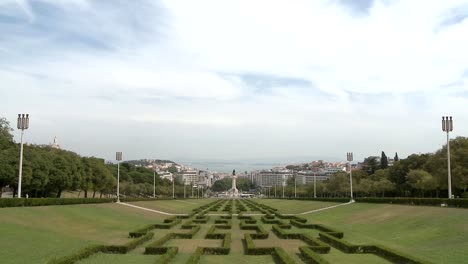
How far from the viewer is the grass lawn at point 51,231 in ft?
58.1

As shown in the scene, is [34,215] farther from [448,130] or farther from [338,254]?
[448,130]

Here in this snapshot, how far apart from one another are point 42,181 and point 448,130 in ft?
133

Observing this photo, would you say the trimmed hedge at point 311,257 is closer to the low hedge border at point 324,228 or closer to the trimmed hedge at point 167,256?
the trimmed hedge at point 167,256

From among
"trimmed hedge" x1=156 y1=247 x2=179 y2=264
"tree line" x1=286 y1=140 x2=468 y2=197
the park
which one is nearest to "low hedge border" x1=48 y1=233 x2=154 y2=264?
the park

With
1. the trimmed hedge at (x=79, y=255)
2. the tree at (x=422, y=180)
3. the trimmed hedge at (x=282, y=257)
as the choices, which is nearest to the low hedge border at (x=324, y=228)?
the trimmed hedge at (x=282, y=257)

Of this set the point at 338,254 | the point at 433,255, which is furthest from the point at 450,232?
the point at 338,254

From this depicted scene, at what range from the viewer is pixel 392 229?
1107 inches

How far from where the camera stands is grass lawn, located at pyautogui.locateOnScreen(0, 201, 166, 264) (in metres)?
17.7

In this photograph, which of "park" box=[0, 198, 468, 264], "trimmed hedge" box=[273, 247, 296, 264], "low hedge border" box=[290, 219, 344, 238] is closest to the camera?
"trimmed hedge" box=[273, 247, 296, 264]

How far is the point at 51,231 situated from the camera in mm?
23516

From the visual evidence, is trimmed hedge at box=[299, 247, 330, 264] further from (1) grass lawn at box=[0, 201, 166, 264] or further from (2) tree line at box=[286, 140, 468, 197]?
(2) tree line at box=[286, 140, 468, 197]

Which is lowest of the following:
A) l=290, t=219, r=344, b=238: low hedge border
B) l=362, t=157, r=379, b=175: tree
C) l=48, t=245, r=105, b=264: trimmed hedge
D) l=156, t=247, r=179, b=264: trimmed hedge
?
l=290, t=219, r=344, b=238: low hedge border

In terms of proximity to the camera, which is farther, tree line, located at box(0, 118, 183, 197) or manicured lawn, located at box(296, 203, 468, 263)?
tree line, located at box(0, 118, 183, 197)

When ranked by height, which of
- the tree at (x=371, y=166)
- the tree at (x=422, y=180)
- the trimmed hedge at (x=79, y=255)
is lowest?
the trimmed hedge at (x=79, y=255)
